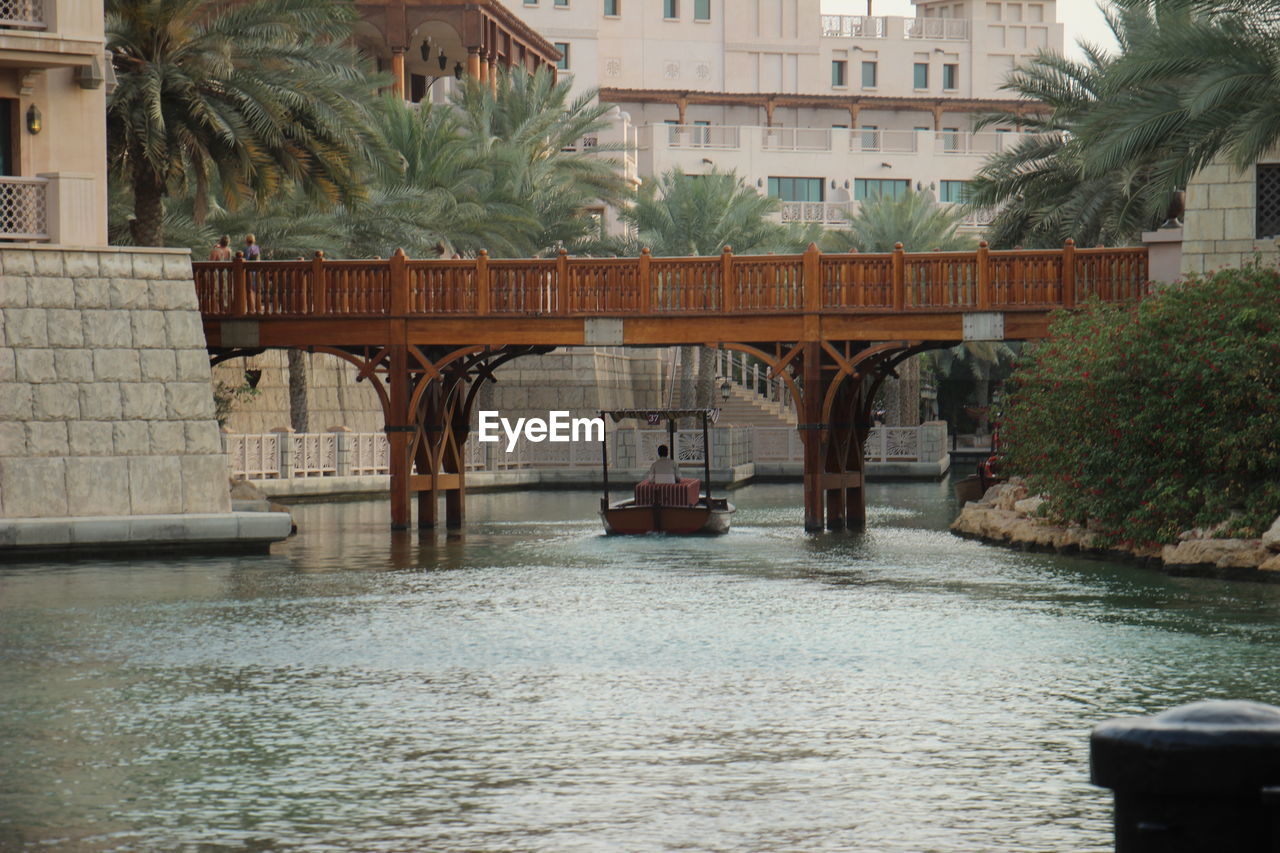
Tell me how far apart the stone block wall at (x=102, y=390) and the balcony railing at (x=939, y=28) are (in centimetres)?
7199

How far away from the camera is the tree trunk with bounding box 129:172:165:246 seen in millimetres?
A: 31111

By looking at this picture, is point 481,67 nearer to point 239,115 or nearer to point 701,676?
point 239,115

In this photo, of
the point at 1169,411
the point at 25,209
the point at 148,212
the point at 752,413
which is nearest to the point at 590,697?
the point at 1169,411

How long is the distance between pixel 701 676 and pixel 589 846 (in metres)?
5.96

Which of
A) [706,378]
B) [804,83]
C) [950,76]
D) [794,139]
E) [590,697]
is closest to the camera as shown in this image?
[590,697]

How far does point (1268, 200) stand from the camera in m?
26.8

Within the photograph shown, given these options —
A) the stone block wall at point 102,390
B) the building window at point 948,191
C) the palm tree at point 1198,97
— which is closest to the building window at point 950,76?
the building window at point 948,191

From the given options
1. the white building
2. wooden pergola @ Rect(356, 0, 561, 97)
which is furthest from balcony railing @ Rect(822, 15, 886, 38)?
wooden pergola @ Rect(356, 0, 561, 97)

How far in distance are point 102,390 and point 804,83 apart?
68.5 m

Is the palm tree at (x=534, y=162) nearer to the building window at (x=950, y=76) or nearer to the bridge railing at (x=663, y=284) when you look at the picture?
the bridge railing at (x=663, y=284)

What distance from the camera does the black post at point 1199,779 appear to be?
3.63 metres

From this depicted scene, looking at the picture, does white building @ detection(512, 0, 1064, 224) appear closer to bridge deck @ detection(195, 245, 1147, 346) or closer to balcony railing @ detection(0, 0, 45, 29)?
bridge deck @ detection(195, 245, 1147, 346)

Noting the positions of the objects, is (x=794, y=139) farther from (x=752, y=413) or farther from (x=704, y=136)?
(x=752, y=413)

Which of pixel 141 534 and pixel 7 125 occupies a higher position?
pixel 7 125
